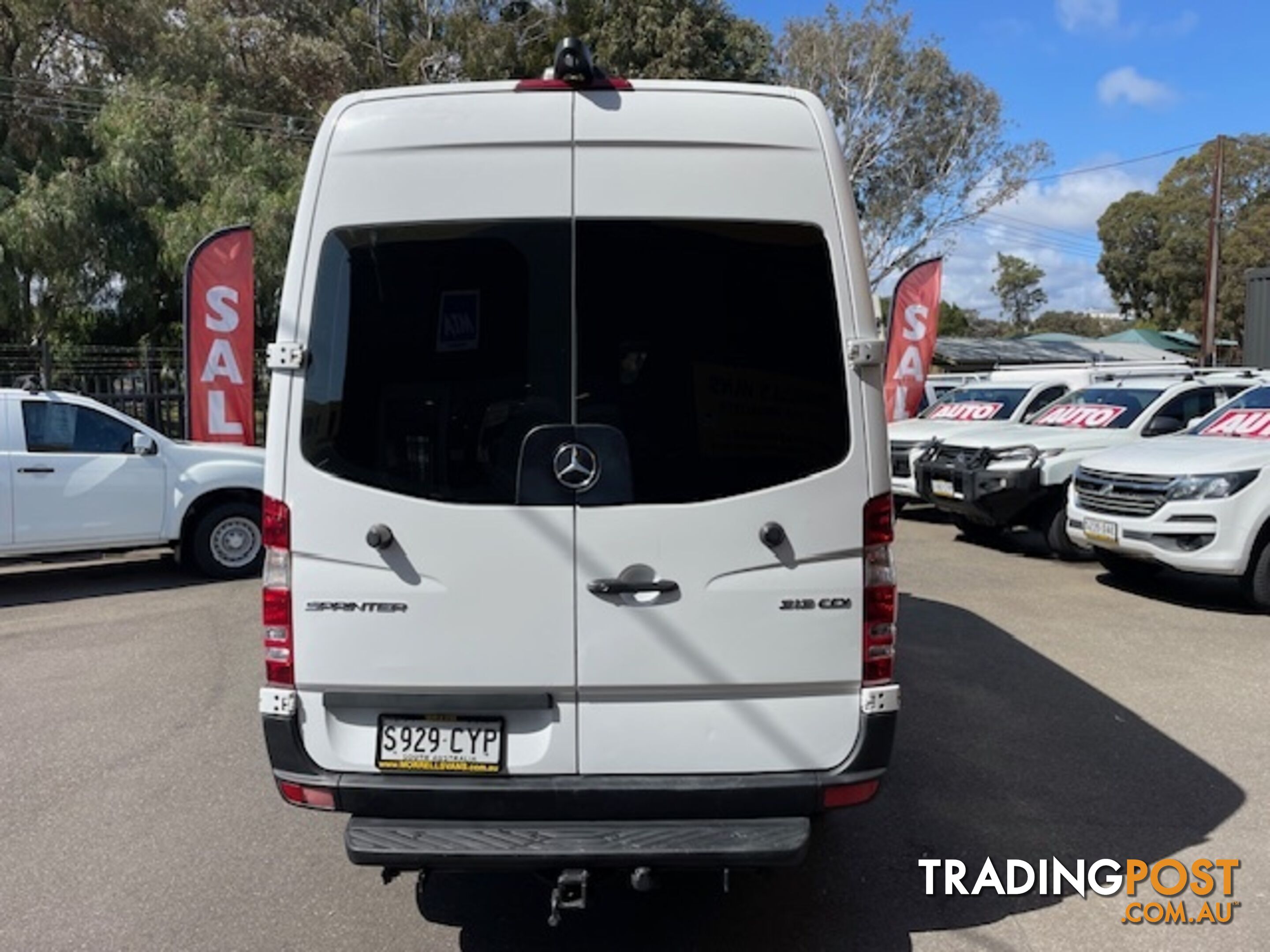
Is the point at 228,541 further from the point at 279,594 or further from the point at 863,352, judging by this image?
the point at 863,352

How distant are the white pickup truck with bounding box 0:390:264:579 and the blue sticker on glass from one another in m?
6.55

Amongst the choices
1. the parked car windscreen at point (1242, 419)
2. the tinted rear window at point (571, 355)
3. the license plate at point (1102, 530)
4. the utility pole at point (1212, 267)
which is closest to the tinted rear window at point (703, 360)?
the tinted rear window at point (571, 355)

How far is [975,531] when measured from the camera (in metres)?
11.7

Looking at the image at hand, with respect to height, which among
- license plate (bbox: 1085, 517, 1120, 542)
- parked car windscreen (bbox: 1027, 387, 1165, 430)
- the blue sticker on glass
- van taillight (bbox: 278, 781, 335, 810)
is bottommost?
van taillight (bbox: 278, 781, 335, 810)

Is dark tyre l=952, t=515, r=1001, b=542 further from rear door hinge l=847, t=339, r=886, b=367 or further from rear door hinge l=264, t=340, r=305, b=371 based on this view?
rear door hinge l=264, t=340, r=305, b=371

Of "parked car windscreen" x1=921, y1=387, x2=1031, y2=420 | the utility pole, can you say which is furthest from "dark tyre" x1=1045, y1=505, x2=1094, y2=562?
the utility pole

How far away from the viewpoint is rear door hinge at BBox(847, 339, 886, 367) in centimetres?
293

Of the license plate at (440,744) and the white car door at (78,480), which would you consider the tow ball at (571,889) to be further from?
the white car door at (78,480)

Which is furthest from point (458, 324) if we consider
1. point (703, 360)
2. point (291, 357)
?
point (703, 360)

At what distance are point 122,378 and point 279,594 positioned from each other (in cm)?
1394

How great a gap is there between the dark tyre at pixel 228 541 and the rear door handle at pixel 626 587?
7.27 metres

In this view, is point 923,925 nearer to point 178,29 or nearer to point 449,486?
point 449,486

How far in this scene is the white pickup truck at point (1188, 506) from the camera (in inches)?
295

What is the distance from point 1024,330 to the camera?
7362 cm
